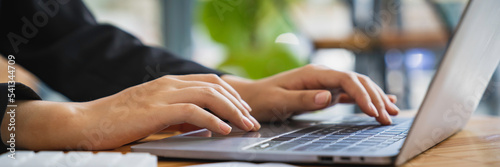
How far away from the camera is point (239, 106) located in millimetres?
537

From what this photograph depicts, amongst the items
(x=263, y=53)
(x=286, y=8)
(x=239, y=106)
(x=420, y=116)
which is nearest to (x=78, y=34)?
(x=239, y=106)

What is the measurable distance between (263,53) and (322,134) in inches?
51.2

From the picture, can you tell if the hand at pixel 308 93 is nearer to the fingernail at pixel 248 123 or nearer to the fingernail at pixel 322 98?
the fingernail at pixel 322 98

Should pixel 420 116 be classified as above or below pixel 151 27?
below

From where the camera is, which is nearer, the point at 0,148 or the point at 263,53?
the point at 0,148

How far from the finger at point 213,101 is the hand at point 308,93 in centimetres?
21

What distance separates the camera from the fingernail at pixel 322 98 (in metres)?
0.69

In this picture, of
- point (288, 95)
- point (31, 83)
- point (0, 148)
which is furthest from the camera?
point (31, 83)

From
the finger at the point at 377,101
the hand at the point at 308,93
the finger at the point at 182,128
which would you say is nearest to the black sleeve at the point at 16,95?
the finger at the point at 182,128

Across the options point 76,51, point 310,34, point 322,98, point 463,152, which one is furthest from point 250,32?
point 463,152

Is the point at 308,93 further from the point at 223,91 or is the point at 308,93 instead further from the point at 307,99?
the point at 223,91

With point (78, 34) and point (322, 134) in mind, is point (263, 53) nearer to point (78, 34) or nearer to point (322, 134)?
point (78, 34)

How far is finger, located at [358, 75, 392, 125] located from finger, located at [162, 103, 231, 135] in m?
0.27

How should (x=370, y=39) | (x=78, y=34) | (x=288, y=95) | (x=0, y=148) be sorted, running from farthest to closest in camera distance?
1. (x=370, y=39)
2. (x=78, y=34)
3. (x=288, y=95)
4. (x=0, y=148)
